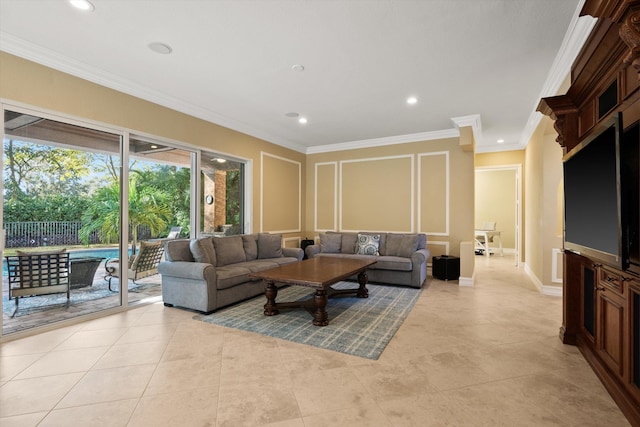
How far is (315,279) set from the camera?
135 inches

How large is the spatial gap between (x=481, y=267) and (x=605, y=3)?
6773 millimetres

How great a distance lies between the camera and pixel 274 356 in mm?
2648

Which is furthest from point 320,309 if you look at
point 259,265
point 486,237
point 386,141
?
point 486,237

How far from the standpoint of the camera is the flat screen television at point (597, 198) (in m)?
1.77

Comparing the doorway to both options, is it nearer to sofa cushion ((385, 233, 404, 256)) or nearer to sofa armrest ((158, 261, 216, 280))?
sofa cushion ((385, 233, 404, 256))

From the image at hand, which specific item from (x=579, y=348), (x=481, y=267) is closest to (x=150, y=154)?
(x=579, y=348)

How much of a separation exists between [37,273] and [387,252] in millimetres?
4993

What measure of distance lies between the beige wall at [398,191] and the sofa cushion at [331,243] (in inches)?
33.6

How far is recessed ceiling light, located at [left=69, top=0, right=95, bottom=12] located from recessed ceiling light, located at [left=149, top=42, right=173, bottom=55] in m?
0.56

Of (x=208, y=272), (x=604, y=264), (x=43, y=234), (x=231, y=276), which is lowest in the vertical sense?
(x=231, y=276)

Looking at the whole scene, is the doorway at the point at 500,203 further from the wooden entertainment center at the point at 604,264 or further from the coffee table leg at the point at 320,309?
the coffee table leg at the point at 320,309

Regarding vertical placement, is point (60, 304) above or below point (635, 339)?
below

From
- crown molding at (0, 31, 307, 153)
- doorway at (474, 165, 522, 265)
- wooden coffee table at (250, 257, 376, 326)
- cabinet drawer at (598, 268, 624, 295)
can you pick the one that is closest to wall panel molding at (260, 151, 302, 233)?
crown molding at (0, 31, 307, 153)

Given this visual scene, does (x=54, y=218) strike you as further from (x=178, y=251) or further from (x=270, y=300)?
(x=270, y=300)
